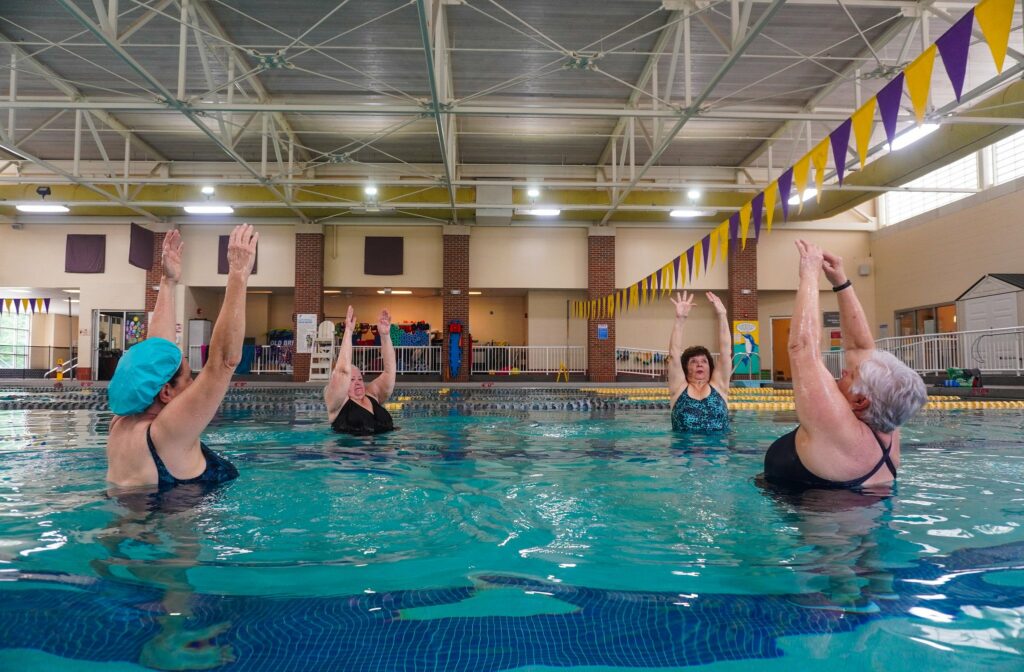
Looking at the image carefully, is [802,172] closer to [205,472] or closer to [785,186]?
Result: [785,186]

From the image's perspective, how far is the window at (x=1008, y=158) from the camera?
13.3m

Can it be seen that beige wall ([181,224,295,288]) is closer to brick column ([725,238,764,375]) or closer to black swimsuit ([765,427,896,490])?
brick column ([725,238,764,375])

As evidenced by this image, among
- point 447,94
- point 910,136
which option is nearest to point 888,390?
point 447,94

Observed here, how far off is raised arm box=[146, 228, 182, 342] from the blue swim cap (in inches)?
8.7

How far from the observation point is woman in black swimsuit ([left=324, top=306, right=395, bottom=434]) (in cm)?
536

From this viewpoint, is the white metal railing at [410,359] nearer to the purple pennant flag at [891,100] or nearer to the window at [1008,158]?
the purple pennant flag at [891,100]

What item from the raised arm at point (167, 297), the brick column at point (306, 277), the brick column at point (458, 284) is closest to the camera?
the raised arm at point (167, 297)

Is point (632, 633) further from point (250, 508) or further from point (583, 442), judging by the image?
point (583, 442)

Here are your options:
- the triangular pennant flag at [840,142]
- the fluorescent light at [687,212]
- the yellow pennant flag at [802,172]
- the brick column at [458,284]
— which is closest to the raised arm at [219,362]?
the triangular pennant flag at [840,142]

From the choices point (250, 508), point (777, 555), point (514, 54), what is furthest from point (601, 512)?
point (514, 54)

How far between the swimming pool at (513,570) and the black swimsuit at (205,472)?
11 centimetres

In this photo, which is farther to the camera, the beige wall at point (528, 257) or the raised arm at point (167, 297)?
the beige wall at point (528, 257)

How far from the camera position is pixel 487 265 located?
60.4 feet

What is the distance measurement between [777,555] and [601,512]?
89 cm
